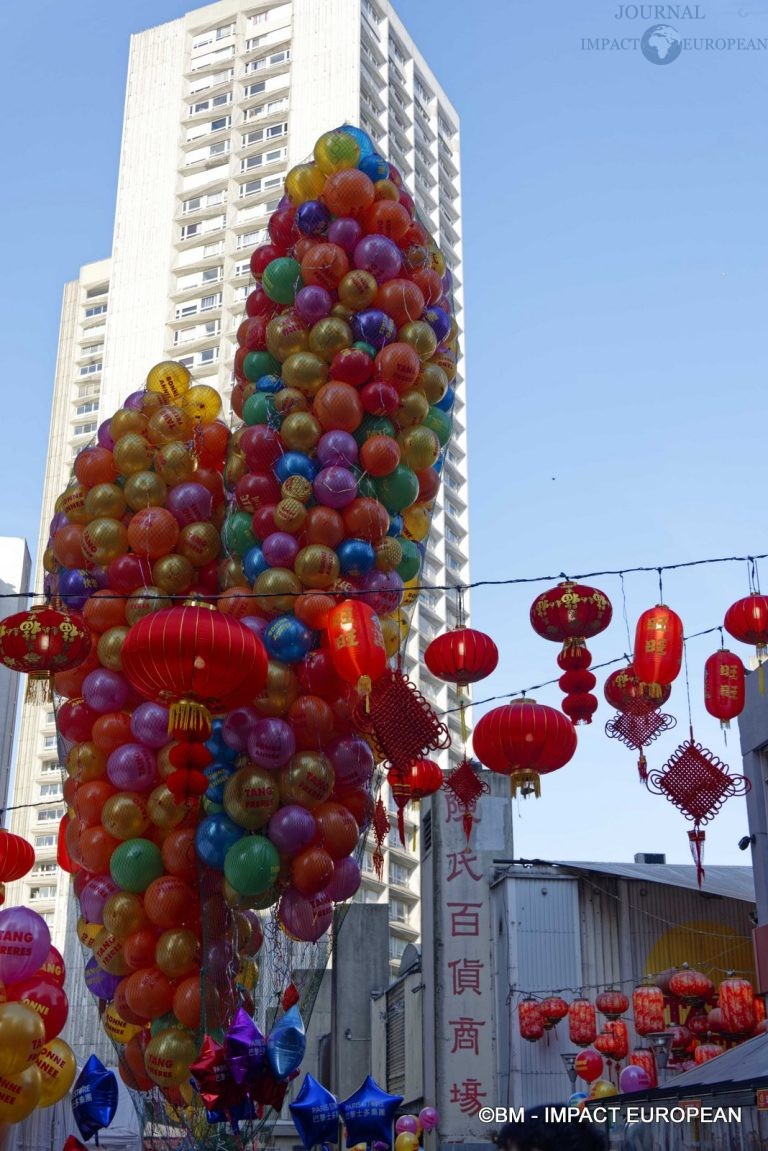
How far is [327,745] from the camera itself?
379 inches

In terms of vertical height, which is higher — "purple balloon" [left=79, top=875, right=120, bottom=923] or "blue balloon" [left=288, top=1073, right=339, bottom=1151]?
"purple balloon" [left=79, top=875, right=120, bottom=923]

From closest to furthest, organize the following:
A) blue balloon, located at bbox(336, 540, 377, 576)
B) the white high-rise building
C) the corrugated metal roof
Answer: blue balloon, located at bbox(336, 540, 377, 576)
the corrugated metal roof
the white high-rise building

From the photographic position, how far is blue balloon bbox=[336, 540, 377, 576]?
384 inches

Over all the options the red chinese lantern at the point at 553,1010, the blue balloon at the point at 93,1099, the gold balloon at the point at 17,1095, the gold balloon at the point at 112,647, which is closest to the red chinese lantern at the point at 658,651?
the gold balloon at the point at 112,647

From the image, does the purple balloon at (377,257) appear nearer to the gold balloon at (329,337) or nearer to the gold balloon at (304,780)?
the gold balloon at (329,337)

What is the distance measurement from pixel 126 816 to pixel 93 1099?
4.14 metres

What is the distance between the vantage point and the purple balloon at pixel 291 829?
9.23m

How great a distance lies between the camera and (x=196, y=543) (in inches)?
413

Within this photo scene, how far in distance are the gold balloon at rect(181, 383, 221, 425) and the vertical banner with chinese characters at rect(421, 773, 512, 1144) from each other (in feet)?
18.9

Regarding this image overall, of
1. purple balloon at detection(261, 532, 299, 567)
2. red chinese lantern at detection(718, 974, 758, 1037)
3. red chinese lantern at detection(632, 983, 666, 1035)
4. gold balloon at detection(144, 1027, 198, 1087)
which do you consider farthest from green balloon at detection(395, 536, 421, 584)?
red chinese lantern at detection(632, 983, 666, 1035)

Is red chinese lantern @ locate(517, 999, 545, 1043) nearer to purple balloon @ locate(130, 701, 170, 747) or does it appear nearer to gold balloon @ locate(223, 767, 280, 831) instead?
gold balloon @ locate(223, 767, 280, 831)

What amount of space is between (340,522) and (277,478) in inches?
25.0

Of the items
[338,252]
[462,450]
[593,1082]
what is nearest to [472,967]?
[593,1082]

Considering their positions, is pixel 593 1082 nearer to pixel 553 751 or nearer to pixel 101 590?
pixel 553 751
